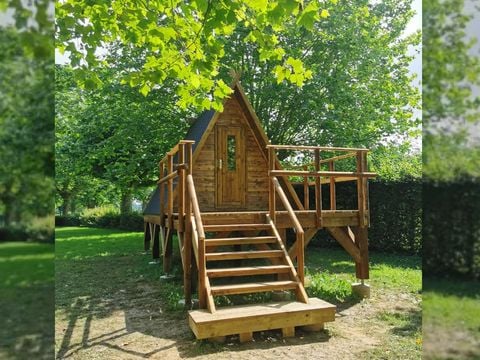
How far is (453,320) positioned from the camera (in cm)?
104

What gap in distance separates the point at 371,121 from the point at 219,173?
7198mm

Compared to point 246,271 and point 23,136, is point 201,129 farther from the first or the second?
point 23,136

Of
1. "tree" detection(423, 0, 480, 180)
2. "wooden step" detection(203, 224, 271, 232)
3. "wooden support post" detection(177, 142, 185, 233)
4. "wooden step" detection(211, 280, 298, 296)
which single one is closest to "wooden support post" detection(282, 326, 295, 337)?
"wooden step" detection(211, 280, 298, 296)

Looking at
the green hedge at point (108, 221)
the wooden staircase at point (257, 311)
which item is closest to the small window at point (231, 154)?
the wooden staircase at point (257, 311)

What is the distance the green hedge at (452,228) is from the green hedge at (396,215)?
508 inches

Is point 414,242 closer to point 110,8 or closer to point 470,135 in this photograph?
point 110,8

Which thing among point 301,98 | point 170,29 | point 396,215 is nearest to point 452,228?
point 170,29

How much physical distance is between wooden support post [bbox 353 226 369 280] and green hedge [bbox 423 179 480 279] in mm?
7075

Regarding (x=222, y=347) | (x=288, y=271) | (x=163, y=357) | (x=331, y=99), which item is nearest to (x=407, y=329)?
(x=288, y=271)

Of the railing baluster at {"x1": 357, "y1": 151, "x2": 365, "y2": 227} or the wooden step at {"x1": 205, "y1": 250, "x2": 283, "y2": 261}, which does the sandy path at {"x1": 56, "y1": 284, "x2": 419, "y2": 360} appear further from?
the railing baluster at {"x1": 357, "y1": 151, "x2": 365, "y2": 227}

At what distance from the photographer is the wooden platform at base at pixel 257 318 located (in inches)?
198

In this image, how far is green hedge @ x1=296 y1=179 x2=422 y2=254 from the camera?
13.2 m

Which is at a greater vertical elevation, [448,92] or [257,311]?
[448,92]

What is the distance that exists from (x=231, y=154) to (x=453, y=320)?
30.7 feet
